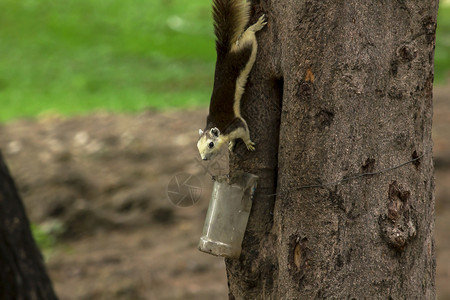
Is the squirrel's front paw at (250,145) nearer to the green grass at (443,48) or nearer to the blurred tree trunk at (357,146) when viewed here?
the blurred tree trunk at (357,146)

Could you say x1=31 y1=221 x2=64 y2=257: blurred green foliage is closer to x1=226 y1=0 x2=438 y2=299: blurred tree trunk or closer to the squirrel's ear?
the squirrel's ear

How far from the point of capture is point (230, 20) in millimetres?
2369

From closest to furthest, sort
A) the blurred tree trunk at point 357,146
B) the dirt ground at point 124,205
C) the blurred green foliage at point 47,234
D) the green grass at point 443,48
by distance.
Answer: the blurred tree trunk at point 357,146, the dirt ground at point 124,205, the blurred green foliage at point 47,234, the green grass at point 443,48

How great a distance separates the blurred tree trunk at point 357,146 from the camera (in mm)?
2129

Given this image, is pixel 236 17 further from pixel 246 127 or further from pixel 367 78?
pixel 367 78

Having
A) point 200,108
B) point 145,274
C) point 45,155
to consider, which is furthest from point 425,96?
point 200,108

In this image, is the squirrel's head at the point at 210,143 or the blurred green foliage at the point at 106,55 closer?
the squirrel's head at the point at 210,143

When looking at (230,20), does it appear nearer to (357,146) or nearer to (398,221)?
(357,146)

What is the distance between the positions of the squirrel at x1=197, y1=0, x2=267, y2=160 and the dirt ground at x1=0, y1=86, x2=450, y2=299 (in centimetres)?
271

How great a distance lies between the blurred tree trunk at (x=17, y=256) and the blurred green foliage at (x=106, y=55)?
4.86 metres

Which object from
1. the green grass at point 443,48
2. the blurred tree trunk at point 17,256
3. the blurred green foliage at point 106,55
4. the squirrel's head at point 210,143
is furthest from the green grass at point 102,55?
the squirrel's head at point 210,143

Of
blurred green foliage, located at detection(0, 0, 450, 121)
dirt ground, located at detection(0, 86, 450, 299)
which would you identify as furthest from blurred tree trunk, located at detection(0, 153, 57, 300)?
blurred green foliage, located at detection(0, 0, 450, 121)

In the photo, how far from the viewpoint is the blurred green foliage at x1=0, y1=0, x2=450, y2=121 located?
9630 millimetres

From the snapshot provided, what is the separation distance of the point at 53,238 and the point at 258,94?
4189 millimetres
